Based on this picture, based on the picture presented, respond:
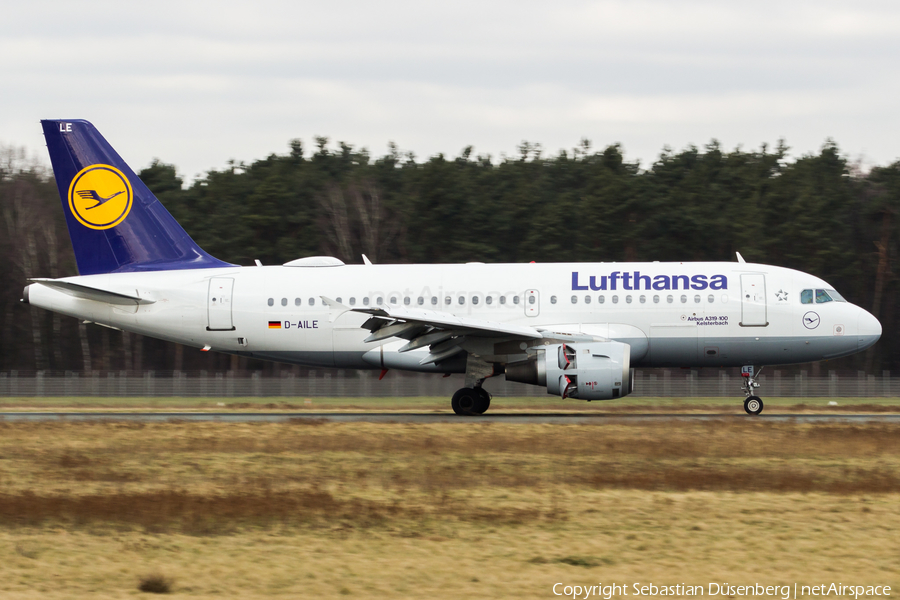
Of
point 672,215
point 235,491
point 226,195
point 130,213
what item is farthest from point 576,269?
point 226,195

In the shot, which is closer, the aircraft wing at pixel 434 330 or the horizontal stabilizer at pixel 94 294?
the aircraft wing at pixel 434 330

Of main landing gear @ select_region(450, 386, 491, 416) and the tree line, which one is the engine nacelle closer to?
main landing gear @ select_region(450, 386, 491, 416)

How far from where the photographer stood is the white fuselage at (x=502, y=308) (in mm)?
25266

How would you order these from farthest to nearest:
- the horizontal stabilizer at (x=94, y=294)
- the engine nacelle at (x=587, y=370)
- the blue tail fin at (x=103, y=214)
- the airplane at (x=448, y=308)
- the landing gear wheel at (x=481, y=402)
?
the blue tail fin at (x=103, y=214)
the horizontal stabilizer at (x=94, y=294)
the landing gear wheel at (x=481, y=402)
the airplane at (x=448, y=308)
the engine nacelle at (x=587, y=370)

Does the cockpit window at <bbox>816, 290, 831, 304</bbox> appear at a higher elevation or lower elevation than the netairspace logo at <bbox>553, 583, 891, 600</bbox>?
higher

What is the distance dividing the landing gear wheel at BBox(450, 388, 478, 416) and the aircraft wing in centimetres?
104

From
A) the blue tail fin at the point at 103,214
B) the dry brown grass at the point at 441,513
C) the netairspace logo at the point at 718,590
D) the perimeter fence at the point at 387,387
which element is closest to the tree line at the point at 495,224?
the perimeter fence at the point at 387,387

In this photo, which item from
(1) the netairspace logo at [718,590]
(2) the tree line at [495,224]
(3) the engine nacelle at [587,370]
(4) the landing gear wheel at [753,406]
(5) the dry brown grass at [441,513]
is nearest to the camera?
(1) the netairspace logo at [718,590]

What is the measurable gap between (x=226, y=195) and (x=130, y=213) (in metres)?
38.4

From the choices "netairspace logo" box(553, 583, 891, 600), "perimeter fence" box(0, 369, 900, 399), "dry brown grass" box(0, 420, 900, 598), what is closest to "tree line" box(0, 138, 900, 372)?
"perimeter fence" box(0, 369, 900, 399)

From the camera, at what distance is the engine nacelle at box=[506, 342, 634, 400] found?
2336cm

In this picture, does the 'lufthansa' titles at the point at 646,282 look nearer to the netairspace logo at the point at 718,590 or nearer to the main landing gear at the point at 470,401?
the main landing gear at the point at 470,401

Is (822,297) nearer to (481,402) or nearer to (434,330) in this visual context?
(481,402)

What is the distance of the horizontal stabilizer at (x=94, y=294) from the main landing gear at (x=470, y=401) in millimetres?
8820
